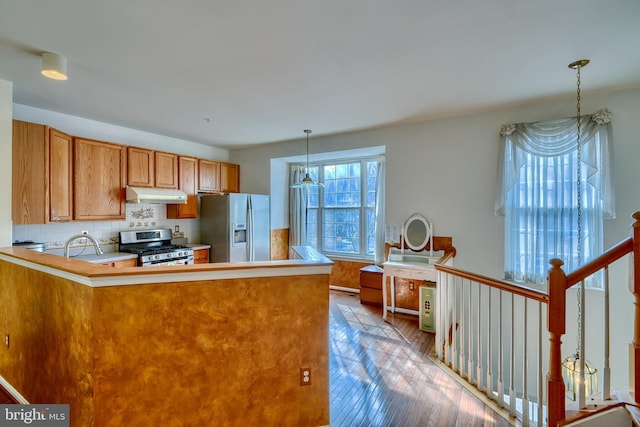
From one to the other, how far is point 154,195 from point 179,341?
3.18 m

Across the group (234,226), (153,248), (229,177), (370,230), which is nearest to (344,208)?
(370,230)

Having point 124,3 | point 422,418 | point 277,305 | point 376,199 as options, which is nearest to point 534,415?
point 422,418

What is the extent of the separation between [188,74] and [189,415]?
2642 millimetres

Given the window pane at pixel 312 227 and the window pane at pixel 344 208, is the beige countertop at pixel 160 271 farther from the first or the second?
the window pane at pixel 312 227

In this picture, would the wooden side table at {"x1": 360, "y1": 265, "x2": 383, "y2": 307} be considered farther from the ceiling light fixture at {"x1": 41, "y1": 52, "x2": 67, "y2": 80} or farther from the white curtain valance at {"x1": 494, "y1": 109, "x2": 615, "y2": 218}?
the ceiling light fixture at {"x1": 41, "y1": 52, "x2": 67, "y2": 80}

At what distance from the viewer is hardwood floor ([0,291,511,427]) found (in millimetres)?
2088

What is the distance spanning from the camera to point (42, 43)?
7.00ft

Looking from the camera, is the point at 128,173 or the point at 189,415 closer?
the point at 189,415

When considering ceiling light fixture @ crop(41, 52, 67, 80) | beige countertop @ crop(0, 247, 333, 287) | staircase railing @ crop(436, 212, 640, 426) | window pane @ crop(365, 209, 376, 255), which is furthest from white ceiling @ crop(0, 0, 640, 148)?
window pane @ crop(365, 209, 376, 255)

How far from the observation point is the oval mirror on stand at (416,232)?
4.09 m

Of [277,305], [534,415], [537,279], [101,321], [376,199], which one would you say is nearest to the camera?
[101,321]

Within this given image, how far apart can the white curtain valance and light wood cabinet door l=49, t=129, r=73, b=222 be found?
5.17 meters

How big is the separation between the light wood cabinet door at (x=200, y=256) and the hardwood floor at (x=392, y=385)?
8.32 feet

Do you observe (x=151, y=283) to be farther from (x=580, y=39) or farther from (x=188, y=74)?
(x=580, y=39)
